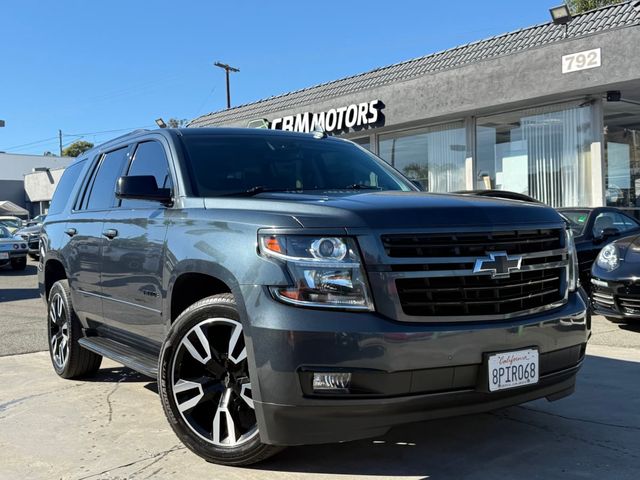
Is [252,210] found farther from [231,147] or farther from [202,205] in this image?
[231,147]

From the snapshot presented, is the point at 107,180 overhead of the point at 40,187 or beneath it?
beneath

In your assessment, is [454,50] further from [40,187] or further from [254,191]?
[40,187]

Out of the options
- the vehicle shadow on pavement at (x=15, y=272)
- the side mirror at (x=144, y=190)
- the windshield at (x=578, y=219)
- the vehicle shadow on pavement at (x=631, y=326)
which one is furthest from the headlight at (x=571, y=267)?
the vehicle shadow on pavement at (x=15, y=272)

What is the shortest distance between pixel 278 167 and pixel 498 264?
1793 millimetres

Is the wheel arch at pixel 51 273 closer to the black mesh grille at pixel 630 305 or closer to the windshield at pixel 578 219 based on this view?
the black mesh grille at pixel 630 305

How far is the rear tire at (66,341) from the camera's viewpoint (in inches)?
215

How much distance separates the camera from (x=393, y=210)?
123 inches

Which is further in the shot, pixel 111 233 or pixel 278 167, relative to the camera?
pixel 111 233

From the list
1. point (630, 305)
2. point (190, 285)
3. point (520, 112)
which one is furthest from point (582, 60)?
point (190, 285)

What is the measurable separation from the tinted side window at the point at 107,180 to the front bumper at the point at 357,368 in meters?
2.45

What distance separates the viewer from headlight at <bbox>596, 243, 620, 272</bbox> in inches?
284

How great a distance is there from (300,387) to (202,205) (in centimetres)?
134

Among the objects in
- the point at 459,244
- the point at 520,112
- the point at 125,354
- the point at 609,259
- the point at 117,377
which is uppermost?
the point at 520,112

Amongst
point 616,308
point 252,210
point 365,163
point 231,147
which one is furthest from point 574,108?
point 252,210
